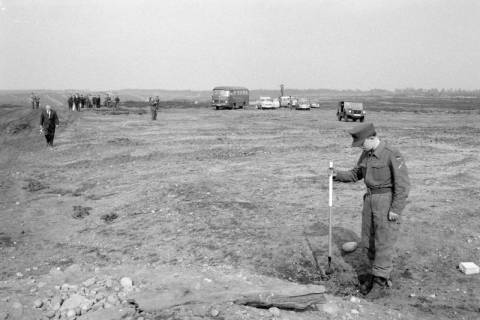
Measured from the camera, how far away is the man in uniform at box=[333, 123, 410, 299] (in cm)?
527

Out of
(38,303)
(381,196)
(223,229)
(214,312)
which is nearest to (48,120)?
(223,229)

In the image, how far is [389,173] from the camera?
5.34m

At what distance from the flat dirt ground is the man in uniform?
0.49 metres

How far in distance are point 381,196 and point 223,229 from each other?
3308 millimetres

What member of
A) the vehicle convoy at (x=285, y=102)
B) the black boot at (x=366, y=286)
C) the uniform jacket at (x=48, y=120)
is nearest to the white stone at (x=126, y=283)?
the black boot at (x=366, y=286)

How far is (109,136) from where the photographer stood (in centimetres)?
2167

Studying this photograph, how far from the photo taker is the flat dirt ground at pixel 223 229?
5.34 meters

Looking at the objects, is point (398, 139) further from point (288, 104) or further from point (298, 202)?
point (288, 104)

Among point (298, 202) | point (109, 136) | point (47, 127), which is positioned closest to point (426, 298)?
point (298, 202)

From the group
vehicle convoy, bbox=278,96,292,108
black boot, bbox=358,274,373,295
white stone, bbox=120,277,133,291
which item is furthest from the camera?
vehicle convoy, bbox=278,96,292,108

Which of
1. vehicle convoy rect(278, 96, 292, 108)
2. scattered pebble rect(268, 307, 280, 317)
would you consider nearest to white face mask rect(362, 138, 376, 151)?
scattered pebble rect(268, 307, 280, 317)

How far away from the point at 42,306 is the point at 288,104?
53009 mm

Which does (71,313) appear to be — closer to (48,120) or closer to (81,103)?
(48,120)

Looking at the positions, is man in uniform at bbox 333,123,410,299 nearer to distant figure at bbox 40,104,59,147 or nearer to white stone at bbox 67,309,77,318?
white stone at bbox 67,309,77,318
